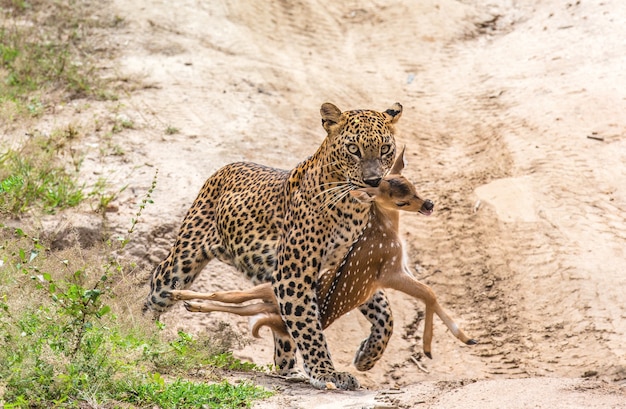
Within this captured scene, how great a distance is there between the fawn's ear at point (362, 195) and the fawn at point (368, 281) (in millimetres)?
18

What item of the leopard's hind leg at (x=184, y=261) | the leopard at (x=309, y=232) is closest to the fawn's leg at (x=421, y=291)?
the leopard at (x=309, y=232)

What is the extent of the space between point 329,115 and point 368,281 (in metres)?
1.34

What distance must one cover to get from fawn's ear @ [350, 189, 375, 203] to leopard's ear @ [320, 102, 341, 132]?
2.06 feet

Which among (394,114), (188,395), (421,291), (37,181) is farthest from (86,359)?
(37,181)

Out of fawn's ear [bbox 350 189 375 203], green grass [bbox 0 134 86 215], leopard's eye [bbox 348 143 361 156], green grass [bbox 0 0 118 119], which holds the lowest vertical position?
green grass [bbox 0 0 118 119]

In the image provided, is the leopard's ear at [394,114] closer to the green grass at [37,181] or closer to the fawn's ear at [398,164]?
the fawn's ear at [398,164]

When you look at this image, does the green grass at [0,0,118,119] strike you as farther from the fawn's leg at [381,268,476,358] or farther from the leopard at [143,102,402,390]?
the fawn's leg at [381,268,476,358]

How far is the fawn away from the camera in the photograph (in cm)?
857

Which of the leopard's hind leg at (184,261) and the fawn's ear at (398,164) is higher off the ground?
the fawn's ear at (398,164)

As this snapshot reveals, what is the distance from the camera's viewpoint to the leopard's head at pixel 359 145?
8.38 m

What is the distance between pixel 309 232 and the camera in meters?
8.54

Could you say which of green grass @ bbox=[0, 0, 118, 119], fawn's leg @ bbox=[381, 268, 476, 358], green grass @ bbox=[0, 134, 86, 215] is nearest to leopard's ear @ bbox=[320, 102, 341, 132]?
fawn's leg @ bbox=[381, 268, 476, 358]

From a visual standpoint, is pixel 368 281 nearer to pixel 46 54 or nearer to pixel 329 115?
pixel 329 115

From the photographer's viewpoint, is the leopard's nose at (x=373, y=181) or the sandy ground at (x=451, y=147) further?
the sandy ground at (x=451, y=147)
